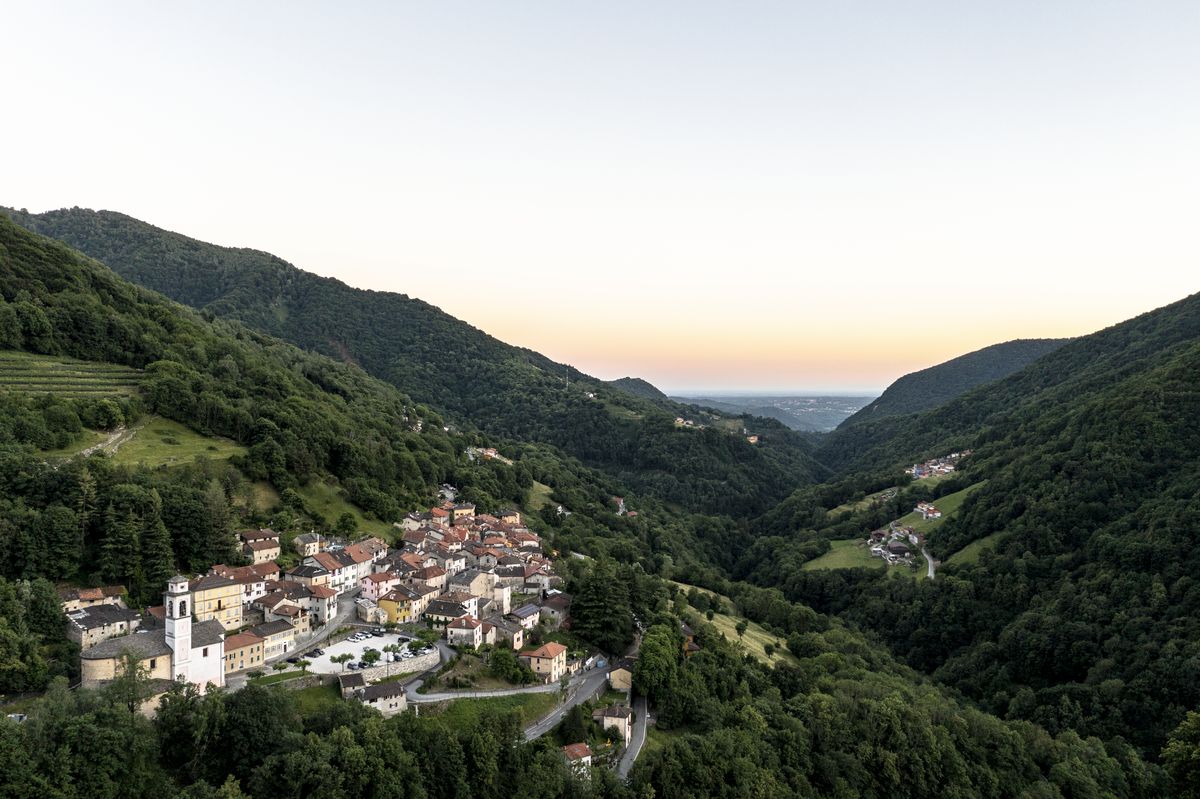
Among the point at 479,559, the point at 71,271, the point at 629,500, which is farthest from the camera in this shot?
the point at 629,500

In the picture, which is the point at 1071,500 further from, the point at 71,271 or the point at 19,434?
the point at 71,271

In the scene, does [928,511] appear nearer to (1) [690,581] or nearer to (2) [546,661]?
(1) [690,581]

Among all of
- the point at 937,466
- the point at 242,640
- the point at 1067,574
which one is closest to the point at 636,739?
the point at 242,640

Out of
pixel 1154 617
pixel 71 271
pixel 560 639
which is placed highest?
pixel 71 271

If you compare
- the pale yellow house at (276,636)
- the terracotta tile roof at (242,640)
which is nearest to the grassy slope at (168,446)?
the pale yellow house at (276,636)

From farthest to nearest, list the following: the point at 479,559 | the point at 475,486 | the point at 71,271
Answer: the point at 475,486 < the point at 71,271 < the point at 479,559

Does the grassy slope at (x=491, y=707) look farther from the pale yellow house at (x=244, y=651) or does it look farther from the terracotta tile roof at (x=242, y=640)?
the terracotta tile roof at (x=242, y=640)

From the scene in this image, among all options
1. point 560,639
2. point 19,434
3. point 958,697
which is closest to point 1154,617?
point 958,697
